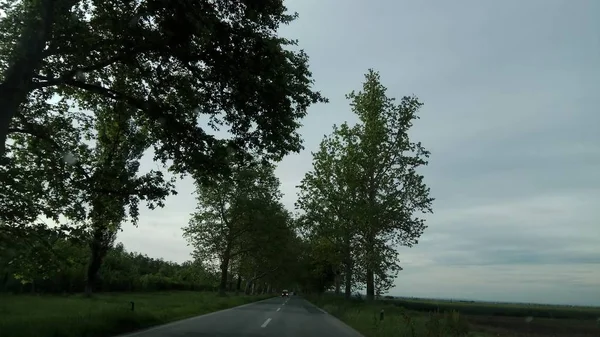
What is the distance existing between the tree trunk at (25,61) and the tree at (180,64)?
0.02 m

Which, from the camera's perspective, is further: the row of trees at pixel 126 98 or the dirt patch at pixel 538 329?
the dirt patch at pixel 538 329

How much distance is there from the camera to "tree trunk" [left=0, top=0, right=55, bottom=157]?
34.5ft

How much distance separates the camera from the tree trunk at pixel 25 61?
1051 centimetres

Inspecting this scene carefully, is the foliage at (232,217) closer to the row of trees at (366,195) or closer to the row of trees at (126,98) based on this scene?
the row of trees at (366,195)

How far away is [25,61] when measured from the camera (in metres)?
11.0

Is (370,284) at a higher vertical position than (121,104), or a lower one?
lower

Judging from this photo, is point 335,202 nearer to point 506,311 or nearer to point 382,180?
point 382,180

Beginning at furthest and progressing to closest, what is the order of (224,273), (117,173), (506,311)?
(506,311), (224,273), (117,173)

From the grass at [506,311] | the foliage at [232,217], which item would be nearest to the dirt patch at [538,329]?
the grass at [506,311]

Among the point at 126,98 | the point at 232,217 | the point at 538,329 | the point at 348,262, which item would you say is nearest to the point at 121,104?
the point at 126,98

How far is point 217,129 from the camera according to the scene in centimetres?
1437

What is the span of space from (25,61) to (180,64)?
3807 millimetres

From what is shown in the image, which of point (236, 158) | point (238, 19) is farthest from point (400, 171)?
point (238, 19)

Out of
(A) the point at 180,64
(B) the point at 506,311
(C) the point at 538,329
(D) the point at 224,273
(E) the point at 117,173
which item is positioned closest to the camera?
(A) the point at 180,64
